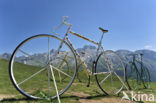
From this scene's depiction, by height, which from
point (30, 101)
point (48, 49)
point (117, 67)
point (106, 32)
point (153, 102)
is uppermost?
point (106, 32)

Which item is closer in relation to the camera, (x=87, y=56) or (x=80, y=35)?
(x=80, y=35)

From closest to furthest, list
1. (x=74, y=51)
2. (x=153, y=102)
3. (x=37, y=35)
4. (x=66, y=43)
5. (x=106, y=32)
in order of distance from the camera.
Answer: (x=37, y=35), (x=66, y=43), (x=74, y=51), (x=153, y=102), (x=106, y=32)

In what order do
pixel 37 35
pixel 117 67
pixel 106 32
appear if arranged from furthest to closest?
pixel 117 67, pixel 106 32, pixel 37 35

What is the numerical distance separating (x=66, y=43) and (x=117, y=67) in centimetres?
300

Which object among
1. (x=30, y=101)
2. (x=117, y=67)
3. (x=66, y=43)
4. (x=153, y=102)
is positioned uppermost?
(x=66, y=43)

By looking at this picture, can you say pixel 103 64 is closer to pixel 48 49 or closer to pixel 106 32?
pixel 106 32

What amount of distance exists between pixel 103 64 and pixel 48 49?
2473 millimetres

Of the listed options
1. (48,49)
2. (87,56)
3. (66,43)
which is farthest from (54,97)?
(87,56)

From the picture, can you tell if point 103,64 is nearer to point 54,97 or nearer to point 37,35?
point 54,97

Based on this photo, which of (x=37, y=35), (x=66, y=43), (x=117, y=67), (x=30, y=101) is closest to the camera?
(x=30, y=101)

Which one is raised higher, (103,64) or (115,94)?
(103,64)

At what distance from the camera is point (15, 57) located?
9.44 feet

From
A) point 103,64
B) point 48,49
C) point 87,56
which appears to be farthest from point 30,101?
point 87,56

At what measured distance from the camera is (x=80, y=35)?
4066 millimetres
